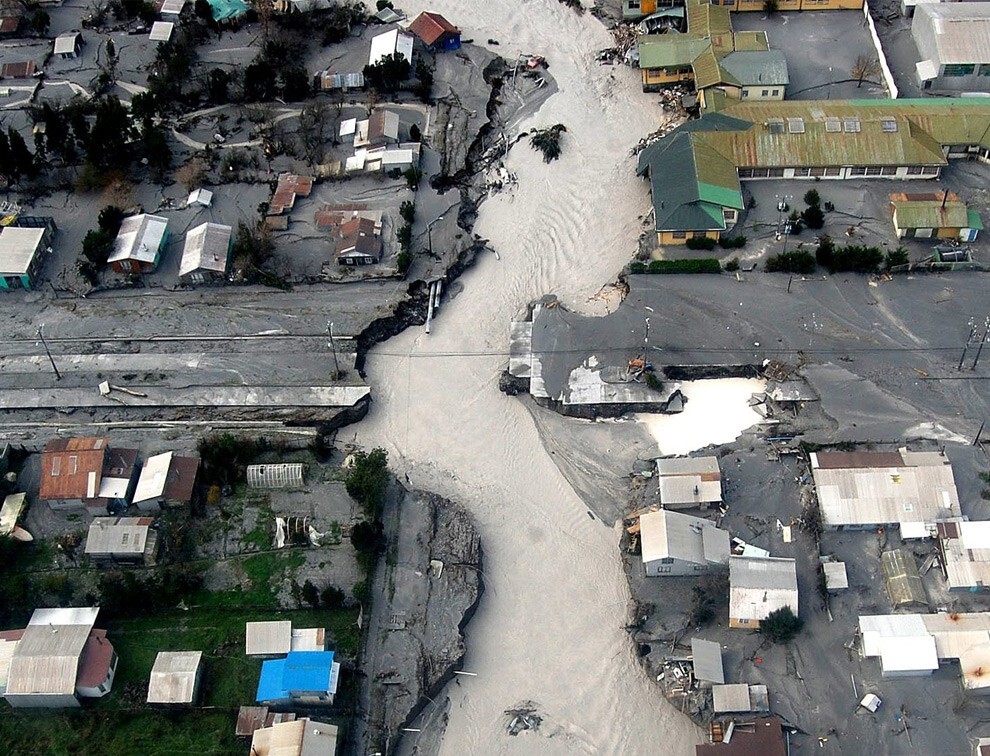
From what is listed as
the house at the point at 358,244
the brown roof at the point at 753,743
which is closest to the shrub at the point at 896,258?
the brown roof at the point at 753,743

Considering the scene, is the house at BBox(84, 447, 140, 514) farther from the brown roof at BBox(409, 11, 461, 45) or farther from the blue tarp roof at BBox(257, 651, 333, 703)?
the brown roof at BBox(409, 11, 461, 45)

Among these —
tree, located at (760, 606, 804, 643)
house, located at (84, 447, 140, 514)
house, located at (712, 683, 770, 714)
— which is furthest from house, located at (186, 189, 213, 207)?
house, located at (712, 683, 770, 714)

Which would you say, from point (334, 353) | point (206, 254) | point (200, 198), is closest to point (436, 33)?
point (200, 198)

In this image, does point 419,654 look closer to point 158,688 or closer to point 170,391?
point 158,688

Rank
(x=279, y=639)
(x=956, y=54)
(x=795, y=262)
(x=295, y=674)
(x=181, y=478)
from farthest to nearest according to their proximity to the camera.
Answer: (x=956, y=54), (x=795, y=262), (x=181, y=478), (x=279, y=639), (x=295, y=674)

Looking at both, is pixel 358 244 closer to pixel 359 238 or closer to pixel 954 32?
pixel 359 238

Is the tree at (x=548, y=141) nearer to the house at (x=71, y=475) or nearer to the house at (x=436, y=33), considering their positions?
the house at (x=436, y=33)

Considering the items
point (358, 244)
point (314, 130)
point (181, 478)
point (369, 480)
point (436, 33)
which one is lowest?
point (369, 480)
